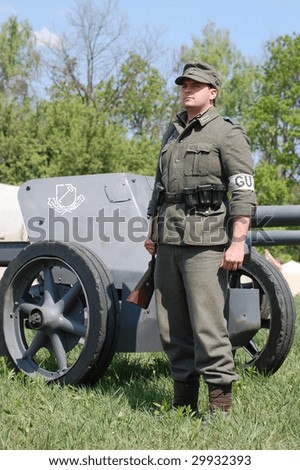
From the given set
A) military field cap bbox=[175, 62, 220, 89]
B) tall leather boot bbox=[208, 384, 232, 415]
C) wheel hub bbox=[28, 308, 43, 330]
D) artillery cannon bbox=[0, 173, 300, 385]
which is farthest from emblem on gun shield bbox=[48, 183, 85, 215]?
tall leather boot bbox=[208, 384, 232, 415]

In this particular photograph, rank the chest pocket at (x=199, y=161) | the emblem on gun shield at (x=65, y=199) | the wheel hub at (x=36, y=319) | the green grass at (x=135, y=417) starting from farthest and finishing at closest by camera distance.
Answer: the emblem on gun shield at (x=65, y=199)
the wheel hub at (x=36, y=319)
the chest pocket at (x=199, y=161)
the green grass at (x=135, y=417)

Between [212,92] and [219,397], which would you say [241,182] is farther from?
[219,397]

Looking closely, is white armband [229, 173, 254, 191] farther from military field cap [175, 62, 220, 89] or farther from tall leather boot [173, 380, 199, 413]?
tall leather boot [173, 380, 199, 413]

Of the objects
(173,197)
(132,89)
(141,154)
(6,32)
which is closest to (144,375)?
(173,197)

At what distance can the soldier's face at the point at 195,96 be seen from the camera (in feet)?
14.2

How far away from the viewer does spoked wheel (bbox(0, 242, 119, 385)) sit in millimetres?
4621

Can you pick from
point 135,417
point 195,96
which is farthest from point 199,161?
point 135,417

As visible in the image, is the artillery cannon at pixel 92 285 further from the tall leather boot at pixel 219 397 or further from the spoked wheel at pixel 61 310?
the tall leather boot at pixel 219 397

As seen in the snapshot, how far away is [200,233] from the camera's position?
13.8 feet

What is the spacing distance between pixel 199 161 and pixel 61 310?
130 cm

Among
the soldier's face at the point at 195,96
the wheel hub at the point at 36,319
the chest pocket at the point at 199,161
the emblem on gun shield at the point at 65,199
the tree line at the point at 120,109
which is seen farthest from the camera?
the tree line at the point at 120,109

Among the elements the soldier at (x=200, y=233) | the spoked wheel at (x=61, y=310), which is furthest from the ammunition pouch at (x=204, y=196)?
the spoked wheel at (x=61, y=310)

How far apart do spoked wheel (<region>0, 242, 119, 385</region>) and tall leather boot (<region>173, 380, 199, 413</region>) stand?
0.47 metres

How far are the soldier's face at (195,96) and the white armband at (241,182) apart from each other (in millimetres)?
454
